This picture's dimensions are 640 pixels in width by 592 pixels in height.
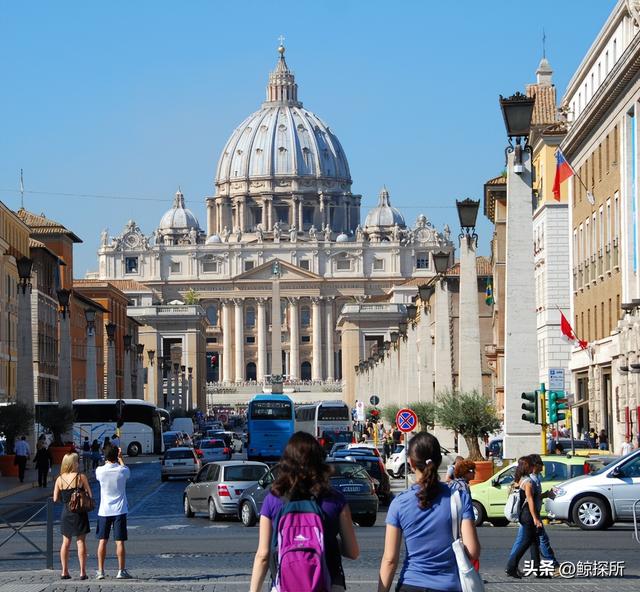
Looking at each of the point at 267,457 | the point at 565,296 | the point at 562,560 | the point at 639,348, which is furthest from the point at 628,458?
the point at 267,457

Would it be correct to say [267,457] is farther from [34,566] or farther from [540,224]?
[34,566]

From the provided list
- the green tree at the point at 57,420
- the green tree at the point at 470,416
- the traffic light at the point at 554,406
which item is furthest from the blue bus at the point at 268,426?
the traffic light at the point at 554,406

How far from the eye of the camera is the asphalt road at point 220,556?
15.4m

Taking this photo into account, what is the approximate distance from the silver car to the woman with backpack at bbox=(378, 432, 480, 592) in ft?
61.1

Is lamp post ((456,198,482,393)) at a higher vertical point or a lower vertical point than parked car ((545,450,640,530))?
higher

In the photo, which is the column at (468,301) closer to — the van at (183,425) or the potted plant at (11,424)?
the potted plant at (11,424)

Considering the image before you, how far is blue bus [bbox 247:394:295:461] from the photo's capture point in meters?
64.8

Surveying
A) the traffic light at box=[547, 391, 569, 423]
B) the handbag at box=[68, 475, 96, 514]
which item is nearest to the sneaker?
the handbag at box=[68, 475, 96, 514]

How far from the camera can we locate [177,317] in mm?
172125

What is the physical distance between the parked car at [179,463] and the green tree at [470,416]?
14342 mm

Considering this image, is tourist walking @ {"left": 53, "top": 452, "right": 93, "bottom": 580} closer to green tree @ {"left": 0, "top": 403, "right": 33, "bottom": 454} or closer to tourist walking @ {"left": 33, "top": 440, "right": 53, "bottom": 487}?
tourist walking @ {"left": 33, "top": 440, "right": 53, "bottom": 487}

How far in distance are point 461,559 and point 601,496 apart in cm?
1380

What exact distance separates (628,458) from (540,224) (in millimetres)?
34252

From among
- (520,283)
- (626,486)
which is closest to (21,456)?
(520,283)
